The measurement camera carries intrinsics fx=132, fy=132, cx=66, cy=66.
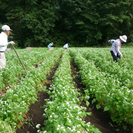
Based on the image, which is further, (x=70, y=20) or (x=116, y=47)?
(x=70, y=20)

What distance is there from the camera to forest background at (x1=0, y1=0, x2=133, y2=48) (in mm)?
33688

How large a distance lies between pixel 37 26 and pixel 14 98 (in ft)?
109

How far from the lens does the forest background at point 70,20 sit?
111 feet

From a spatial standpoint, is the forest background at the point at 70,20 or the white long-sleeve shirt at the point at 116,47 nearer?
the white long-sleeve shirt at the point at 116,47

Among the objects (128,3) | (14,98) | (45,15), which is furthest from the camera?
(45,15)

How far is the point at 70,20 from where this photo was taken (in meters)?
38.2

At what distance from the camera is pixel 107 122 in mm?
3293

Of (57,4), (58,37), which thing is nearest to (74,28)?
(58,37)

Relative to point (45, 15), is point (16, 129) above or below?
below

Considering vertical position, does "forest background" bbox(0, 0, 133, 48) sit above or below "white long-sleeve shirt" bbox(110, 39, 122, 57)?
above

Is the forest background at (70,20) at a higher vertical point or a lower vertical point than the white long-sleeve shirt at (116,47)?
higher

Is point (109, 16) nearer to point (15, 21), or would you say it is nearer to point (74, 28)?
point (74, 28)

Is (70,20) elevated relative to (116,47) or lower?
elevated

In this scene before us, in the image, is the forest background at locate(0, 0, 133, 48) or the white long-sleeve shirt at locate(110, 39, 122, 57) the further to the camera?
the forest background at locate(0, 0, 133, 48)
